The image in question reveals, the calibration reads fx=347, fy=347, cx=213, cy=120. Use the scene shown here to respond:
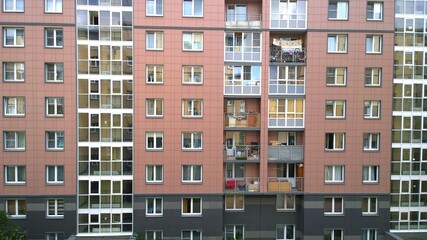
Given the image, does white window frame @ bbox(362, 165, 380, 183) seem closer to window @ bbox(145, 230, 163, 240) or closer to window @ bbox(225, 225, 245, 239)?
window @ bbox(225, 225, 245, 239)

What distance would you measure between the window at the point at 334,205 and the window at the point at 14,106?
907 inches

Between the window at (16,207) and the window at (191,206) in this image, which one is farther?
the window at (191,206)

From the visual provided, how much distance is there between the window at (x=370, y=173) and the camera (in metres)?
26.0

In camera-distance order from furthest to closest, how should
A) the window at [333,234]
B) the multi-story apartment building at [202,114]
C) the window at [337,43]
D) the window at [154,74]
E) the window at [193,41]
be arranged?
the window at [333,234] < the window at [337,43] < the window at [193,41] < the window at [154,74] < the multi-story apartment building at [202,114]

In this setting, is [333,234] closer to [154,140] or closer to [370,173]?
[370,173]

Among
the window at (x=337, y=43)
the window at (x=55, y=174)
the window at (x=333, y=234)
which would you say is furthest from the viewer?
the window at (x=333, y=234)

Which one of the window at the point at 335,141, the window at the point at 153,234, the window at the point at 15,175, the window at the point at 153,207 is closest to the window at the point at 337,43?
the window at the point at 335,141

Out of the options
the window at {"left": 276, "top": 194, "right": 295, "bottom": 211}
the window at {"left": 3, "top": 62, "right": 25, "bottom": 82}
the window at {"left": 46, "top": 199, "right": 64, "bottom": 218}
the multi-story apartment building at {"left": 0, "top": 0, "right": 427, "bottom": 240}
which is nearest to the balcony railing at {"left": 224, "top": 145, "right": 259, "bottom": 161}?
the multi-story apartment building at {"left": 0, "top": 0, "right": 427, "bottom": 240}

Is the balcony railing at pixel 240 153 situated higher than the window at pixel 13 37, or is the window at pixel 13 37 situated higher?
the window at pixel 13 37

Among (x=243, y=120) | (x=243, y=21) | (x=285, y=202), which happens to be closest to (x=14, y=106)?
(x=243, y=120)

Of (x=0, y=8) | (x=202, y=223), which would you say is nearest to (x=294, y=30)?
(x=202, y=223)

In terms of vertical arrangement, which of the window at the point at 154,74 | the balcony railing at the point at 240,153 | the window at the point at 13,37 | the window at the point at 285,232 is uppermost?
the window at the point at 13,37

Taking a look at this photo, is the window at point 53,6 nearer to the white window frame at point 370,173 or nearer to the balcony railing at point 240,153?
the balcony railing at point 240,153

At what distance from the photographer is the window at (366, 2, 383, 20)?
25.4 meters
